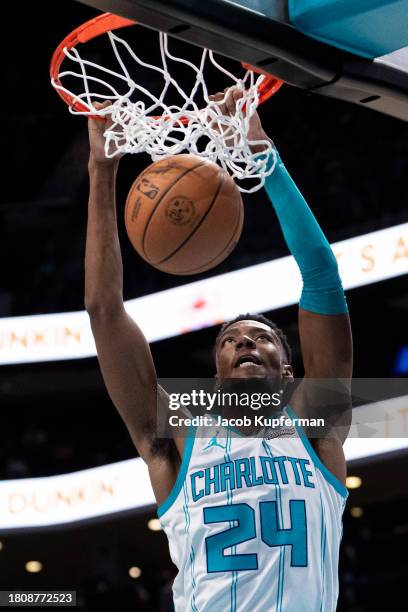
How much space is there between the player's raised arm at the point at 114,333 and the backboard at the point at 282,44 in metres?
0.66

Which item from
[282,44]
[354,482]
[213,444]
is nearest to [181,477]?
[213,444]

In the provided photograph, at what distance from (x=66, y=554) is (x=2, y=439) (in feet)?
6.90

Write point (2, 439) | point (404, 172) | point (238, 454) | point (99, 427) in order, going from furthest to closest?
point (99, 427)
point (2, 439)
point (404, 172)
point (238, 454)

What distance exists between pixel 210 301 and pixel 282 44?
5.03 m

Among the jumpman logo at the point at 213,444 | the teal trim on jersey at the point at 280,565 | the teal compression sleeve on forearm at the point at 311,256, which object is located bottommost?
the teal trim on jersey at the point at 280,565

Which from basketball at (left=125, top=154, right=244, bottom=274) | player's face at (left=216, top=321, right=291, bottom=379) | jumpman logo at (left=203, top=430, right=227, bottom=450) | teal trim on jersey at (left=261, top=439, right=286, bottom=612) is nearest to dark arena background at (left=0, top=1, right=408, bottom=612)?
player's face at (left=216, top=321, right=291, bottom=379)

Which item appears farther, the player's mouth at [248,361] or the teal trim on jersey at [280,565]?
the player's mouth at [248,361]

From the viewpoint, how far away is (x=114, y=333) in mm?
2732

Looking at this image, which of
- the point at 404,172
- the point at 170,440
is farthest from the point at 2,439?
the point at 170,440

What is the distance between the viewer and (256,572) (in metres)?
2.44

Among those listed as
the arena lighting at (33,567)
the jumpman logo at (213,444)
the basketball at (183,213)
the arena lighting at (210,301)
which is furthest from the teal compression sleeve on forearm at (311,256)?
the arena lighting at (33,567)

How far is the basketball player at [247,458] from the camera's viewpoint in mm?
2457

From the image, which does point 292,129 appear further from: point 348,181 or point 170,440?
point 170,440

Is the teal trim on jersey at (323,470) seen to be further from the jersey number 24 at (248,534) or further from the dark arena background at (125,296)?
the dark arena background at (125,296)
